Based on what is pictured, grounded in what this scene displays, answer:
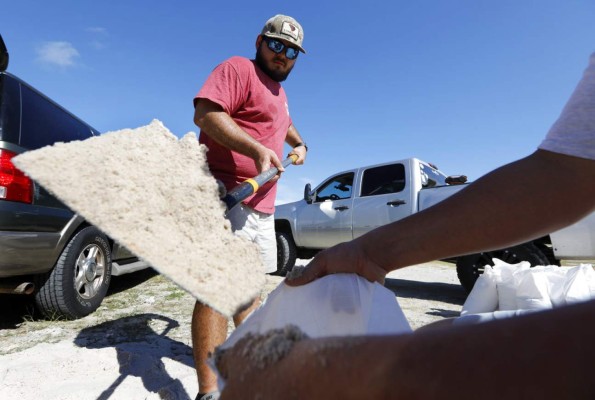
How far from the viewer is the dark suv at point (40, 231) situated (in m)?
2.52

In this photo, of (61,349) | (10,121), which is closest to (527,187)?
(61,349)

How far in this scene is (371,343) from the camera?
52 centimetres

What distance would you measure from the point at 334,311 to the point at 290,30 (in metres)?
1.88

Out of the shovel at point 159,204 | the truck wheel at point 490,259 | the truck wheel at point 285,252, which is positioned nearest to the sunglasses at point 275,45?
the shovel at point 159,204

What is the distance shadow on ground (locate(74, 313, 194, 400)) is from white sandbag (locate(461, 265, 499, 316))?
1.85 metres

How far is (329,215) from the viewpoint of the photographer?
7133 millimetres

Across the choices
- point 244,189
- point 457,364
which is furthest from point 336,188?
point 457,364

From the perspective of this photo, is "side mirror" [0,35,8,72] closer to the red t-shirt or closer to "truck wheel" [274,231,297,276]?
the red t-shirt

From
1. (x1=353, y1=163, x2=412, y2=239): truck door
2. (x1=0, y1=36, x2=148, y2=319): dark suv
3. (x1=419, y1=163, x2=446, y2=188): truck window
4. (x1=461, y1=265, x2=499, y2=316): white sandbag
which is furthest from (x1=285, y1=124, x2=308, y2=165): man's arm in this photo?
(x1=419, y1=163, x2=446, y2=188): truck window

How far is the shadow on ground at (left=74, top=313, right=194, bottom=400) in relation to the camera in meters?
2.09

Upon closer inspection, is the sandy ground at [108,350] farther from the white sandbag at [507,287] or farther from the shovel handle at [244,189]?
the white sandbag at [507,287]

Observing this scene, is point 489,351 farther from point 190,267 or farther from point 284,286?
point 284,286

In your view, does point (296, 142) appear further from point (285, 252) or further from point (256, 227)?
point (285, 252)

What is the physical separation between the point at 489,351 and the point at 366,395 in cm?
17
